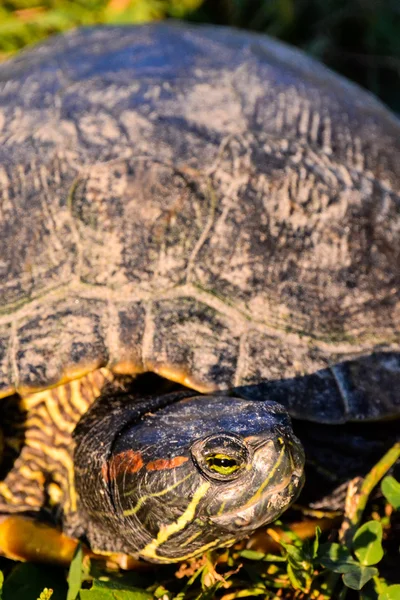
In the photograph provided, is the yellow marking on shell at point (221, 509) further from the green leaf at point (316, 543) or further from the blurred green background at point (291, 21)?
the blurred green background at point (291, 21)

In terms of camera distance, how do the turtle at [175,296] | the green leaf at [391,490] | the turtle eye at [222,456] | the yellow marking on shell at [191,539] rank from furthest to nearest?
1. the green leaf at [391,490]
2. the turtle at [175,296]
3. the yellow marking on shell at [191,539]
4. the turtle eye at [222,456]

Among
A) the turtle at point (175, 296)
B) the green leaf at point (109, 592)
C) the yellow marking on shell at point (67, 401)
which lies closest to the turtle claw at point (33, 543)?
the turtle at point (175, 296)

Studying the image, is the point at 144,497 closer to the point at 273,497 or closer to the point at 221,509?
the point at 221,509

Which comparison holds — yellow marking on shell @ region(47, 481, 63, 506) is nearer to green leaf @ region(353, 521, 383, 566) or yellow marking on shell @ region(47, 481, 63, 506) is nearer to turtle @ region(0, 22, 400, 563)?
turtle @ region(0, 22, 400, 563)

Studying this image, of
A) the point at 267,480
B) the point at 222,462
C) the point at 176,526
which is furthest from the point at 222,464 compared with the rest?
→ the point at 176,526

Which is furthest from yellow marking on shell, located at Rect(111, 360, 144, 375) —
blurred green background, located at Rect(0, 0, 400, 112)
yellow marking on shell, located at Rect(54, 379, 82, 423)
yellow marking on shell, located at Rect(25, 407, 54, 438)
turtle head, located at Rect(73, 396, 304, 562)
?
blurred green background, located at Rect(0, 0, 400, 112)

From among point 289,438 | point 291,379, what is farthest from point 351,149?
point 289,438
